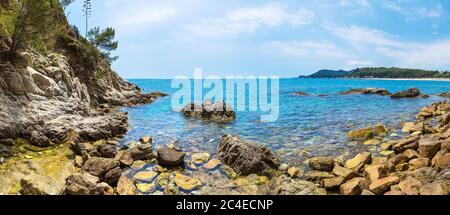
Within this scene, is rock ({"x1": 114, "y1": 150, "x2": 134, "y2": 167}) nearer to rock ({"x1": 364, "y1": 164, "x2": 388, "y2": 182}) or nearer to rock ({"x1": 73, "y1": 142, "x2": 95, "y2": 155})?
rock ({"x1": 73, "y1": 142, "x2": 95, "y2": 155})

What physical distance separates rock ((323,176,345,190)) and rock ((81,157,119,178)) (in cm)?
1006

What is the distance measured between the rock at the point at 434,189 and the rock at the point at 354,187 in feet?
7.12

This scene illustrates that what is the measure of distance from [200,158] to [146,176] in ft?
12.7

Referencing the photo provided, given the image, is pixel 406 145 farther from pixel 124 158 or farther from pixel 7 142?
pixel 7 142

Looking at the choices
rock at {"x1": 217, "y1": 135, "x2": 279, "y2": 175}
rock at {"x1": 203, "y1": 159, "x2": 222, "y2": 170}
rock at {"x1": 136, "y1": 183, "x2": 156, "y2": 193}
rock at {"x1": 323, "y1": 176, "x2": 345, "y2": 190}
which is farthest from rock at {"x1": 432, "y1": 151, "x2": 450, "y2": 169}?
rock at {"x1": 136, "y1": 183, "x2": 156, "y2": 193}

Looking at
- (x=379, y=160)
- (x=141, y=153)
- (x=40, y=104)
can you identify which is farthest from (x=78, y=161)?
(x=379, y=160)

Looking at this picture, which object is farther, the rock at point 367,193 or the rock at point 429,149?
the rock at point 429,149

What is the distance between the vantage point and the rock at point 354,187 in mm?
13520

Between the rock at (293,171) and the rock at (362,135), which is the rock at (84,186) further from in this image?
the rock at (362,135)

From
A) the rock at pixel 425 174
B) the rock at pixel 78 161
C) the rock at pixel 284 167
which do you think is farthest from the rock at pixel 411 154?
the rock at pixel 78 161
